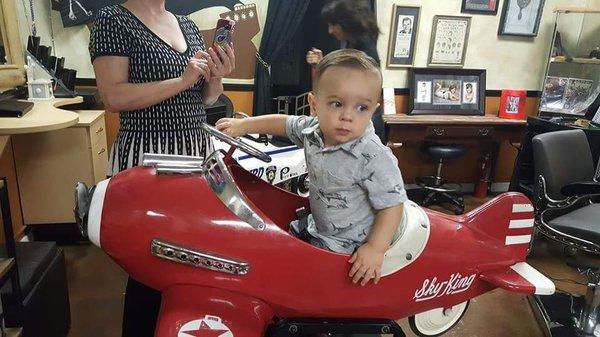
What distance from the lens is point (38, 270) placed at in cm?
147

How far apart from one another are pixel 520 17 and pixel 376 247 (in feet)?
11.3

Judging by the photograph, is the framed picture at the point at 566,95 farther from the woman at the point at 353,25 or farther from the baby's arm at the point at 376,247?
the baby's arm at the point at 376,247

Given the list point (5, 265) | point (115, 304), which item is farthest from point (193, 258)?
point (115, 304)

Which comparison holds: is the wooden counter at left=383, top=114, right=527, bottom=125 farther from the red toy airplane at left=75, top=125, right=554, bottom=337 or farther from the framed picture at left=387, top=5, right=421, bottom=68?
the red toy airplane at left=75, top=125, right=554, bottom=337

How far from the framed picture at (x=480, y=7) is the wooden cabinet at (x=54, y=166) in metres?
2.95

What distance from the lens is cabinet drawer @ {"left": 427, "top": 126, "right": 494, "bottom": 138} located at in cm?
321

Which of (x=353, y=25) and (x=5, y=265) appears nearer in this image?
(x=5, y=265)

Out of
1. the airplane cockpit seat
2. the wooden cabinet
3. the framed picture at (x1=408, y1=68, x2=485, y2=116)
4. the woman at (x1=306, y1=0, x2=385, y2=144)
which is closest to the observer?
the airplane cockpit seat

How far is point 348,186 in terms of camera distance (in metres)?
0.94

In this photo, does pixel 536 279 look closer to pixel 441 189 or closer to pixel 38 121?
pixel 38 121

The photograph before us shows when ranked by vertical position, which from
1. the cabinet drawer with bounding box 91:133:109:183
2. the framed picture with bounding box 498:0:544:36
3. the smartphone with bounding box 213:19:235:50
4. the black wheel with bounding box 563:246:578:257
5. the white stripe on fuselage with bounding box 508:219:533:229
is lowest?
the black wheel with bounding box 563:246:578:257

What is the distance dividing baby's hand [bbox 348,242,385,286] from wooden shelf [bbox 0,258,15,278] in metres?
0.99

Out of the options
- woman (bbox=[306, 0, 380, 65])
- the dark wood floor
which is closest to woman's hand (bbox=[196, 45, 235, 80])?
the dark wood floor

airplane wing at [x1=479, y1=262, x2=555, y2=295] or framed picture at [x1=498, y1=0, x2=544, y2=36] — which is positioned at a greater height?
framed picture at [x1=498, y1=0, x2=544, y2=36]
